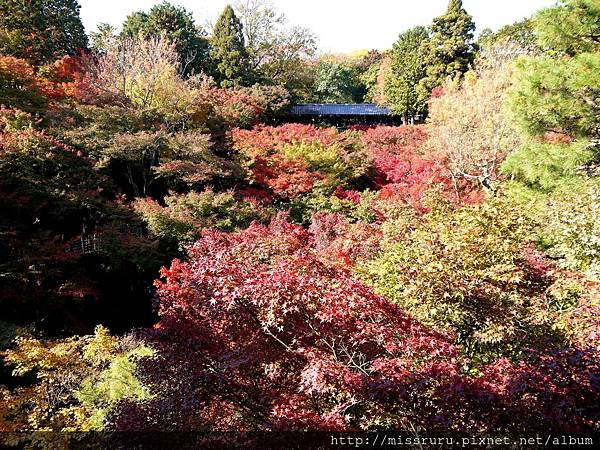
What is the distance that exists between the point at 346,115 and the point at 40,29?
17.3 metres

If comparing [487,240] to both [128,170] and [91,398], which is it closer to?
[91,398]

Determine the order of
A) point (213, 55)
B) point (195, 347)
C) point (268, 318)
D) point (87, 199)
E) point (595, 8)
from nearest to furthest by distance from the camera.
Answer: point (268, 318) < point (195, 347) < point (595, 8) < point (87, 199) < point (213, 55)

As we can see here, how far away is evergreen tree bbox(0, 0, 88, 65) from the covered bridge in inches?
514

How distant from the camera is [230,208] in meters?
12.7

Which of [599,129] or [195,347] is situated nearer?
[195,347]

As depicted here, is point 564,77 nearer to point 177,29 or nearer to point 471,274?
point 471,274

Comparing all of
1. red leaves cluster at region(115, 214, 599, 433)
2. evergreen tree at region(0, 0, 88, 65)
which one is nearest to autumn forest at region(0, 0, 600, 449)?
red leaves cluster at region(115, 214, 599, 433)

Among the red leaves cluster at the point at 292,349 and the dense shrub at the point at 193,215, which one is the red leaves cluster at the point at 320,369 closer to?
the red leaves cluster at the point at 292,349

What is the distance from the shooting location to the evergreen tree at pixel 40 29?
18.6m

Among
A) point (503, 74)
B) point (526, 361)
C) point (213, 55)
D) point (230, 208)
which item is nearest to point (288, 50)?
point (213, 55)

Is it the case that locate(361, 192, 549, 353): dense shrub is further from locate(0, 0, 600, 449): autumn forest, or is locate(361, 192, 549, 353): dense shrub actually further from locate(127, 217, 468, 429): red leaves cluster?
locate(127, 217, 468, 429): red leaves cluster

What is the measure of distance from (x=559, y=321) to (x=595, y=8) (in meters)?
6.63

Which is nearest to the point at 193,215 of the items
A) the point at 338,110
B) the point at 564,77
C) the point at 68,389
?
the point at 68,389

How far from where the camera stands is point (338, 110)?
27156mm
